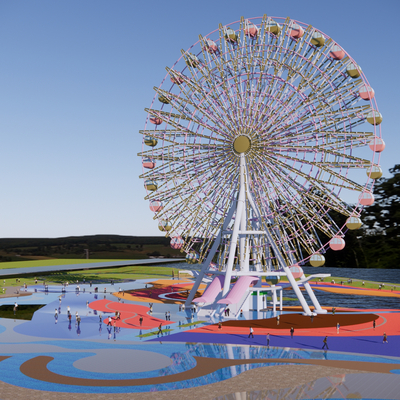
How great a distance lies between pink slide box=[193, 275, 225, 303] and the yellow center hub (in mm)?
13704

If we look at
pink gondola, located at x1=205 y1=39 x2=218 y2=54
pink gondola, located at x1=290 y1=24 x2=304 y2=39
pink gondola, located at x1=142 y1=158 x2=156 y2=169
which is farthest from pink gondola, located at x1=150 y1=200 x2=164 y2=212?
pink gondola, located at x1=290 y1=24 x2=304 y2=39

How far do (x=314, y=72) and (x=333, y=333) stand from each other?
75.4ft

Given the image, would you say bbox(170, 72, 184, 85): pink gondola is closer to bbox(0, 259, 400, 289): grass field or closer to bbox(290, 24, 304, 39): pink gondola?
bbox(290, 24, 304, 39): pink gondola

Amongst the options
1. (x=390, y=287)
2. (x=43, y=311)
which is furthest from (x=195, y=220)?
(x=390, y=287)

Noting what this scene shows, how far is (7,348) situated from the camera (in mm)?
36094

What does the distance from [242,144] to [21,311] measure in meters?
29.9

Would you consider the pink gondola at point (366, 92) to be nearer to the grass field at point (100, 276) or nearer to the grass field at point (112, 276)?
the grass field at point (112, 276)

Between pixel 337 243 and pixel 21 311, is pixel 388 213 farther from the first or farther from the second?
pixel 21 311

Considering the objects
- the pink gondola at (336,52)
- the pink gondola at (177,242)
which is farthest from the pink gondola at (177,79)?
the pink gondola at (177,242)

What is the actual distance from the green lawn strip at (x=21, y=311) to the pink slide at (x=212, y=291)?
17314mm

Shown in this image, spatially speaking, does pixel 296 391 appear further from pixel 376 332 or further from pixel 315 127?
pixel 315 127

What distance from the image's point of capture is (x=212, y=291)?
166 ft

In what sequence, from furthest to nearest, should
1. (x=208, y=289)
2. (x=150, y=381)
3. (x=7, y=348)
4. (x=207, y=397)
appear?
(x=208, y=289), (x=7, y=348), (x=150, y=381), (x=207, y=397)

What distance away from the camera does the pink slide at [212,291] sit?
49206 millimetres
